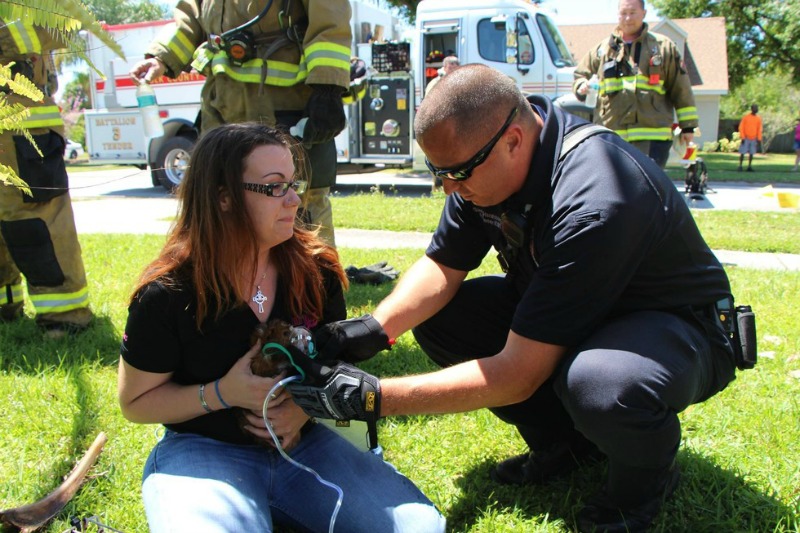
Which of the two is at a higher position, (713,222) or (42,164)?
(42,164)

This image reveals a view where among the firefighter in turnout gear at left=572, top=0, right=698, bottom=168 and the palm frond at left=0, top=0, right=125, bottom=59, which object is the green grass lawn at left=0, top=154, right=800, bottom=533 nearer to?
the palm frond at left=0, top=0, right=125, bottom=59

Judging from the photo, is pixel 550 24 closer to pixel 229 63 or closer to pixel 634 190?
pixel 229 63

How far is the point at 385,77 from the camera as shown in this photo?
40.4 ft

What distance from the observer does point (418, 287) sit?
2.47 m

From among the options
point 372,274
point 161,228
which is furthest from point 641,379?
point 161,228

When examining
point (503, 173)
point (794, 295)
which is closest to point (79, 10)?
point (503, 173)

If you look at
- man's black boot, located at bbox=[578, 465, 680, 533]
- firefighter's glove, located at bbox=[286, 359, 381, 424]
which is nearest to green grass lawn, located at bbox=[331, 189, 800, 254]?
man's black boot, located at bbox=[578, 465, 680, 533]

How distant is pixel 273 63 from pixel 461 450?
2.38 meters

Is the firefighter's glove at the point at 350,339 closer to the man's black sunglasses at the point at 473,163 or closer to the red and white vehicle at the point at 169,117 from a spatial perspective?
the man's black sunglasses at the point at 473,163

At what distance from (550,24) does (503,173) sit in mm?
11146

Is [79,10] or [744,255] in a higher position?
[79,10]

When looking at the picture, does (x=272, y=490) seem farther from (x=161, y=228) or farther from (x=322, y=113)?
(x=161, y=228)

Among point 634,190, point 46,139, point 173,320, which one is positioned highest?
point 46,139

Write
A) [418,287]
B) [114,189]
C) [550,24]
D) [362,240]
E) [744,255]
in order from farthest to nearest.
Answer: [114,189], [550,24], [362,240], [744,255], [418,287]
